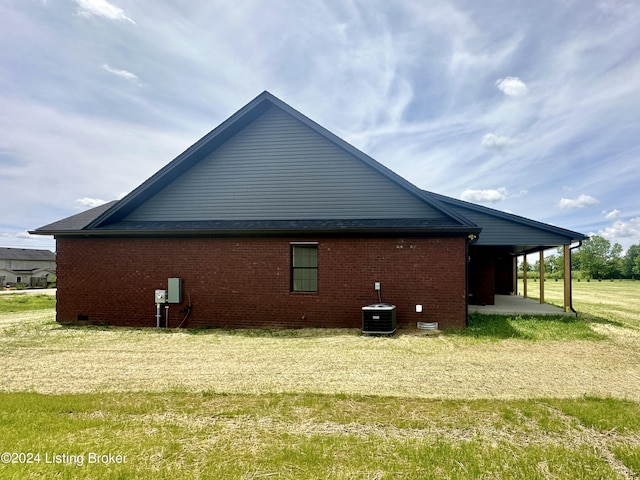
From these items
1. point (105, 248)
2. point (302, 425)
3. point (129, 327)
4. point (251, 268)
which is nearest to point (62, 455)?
point (302, 425)

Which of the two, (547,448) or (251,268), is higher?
(251,268)

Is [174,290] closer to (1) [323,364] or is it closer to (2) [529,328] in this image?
(1) [323,364]

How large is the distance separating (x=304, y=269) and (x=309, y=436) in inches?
308

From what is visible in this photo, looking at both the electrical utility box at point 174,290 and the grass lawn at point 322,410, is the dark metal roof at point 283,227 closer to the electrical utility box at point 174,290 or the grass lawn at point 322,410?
the electrical utility box at point 174,290

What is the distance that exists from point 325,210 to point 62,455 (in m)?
9.37

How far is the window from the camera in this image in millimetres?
11719

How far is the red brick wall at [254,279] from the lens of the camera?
10.9m

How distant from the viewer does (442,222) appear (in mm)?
11078

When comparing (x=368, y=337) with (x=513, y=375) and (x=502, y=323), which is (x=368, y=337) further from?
(x=502, y=323)

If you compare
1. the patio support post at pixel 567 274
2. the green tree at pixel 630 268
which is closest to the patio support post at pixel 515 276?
the patio support post at pixel 567 274

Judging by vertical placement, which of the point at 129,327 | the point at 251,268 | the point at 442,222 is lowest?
the point at 129,327

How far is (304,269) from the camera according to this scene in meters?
11.8

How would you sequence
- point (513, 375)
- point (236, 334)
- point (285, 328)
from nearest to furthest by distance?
point (513, 375) < point (236, 334) < point (285, 328)

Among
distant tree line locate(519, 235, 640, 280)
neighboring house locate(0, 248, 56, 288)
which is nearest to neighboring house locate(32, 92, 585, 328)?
neighboring house locate(0, 248, 56, 288)
